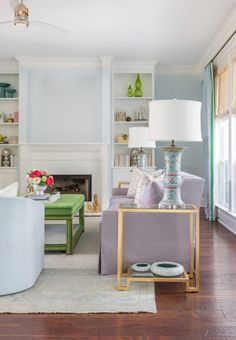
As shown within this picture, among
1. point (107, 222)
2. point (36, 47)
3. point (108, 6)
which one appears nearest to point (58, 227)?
point (107, 222)

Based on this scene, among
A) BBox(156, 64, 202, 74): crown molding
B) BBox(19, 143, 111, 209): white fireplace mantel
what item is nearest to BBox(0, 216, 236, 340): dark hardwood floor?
BBox(19, 143, 111, 209): white fireplace mantel

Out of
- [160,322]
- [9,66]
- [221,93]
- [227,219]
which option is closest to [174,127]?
[160,322]

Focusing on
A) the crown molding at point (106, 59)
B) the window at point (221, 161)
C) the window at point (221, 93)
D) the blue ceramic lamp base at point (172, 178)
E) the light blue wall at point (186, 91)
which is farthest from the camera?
the light blue wall at point (186, 91)

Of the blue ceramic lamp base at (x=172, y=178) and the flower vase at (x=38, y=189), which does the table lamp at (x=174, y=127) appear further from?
the flower vase at (x=38, y=189)

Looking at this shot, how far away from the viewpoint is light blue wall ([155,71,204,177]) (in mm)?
7566

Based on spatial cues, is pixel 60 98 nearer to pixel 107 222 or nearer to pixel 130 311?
pixel 107 222

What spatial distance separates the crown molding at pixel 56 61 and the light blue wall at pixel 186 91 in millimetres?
1392

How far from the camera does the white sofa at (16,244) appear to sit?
8.99 ft

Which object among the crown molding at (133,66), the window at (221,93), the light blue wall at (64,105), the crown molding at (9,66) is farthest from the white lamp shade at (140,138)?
the crown molding at (9,66)

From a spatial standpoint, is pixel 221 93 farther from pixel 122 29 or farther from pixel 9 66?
pixel 9 66

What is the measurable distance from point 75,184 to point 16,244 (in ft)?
14.4

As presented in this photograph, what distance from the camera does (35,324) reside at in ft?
7.70

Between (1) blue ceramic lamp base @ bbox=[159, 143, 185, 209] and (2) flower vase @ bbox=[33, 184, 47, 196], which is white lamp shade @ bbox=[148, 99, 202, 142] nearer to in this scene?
(1) blue ceramic lamp base @ bbox=[159, 143, 185, 209]

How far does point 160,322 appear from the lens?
2357 mm
